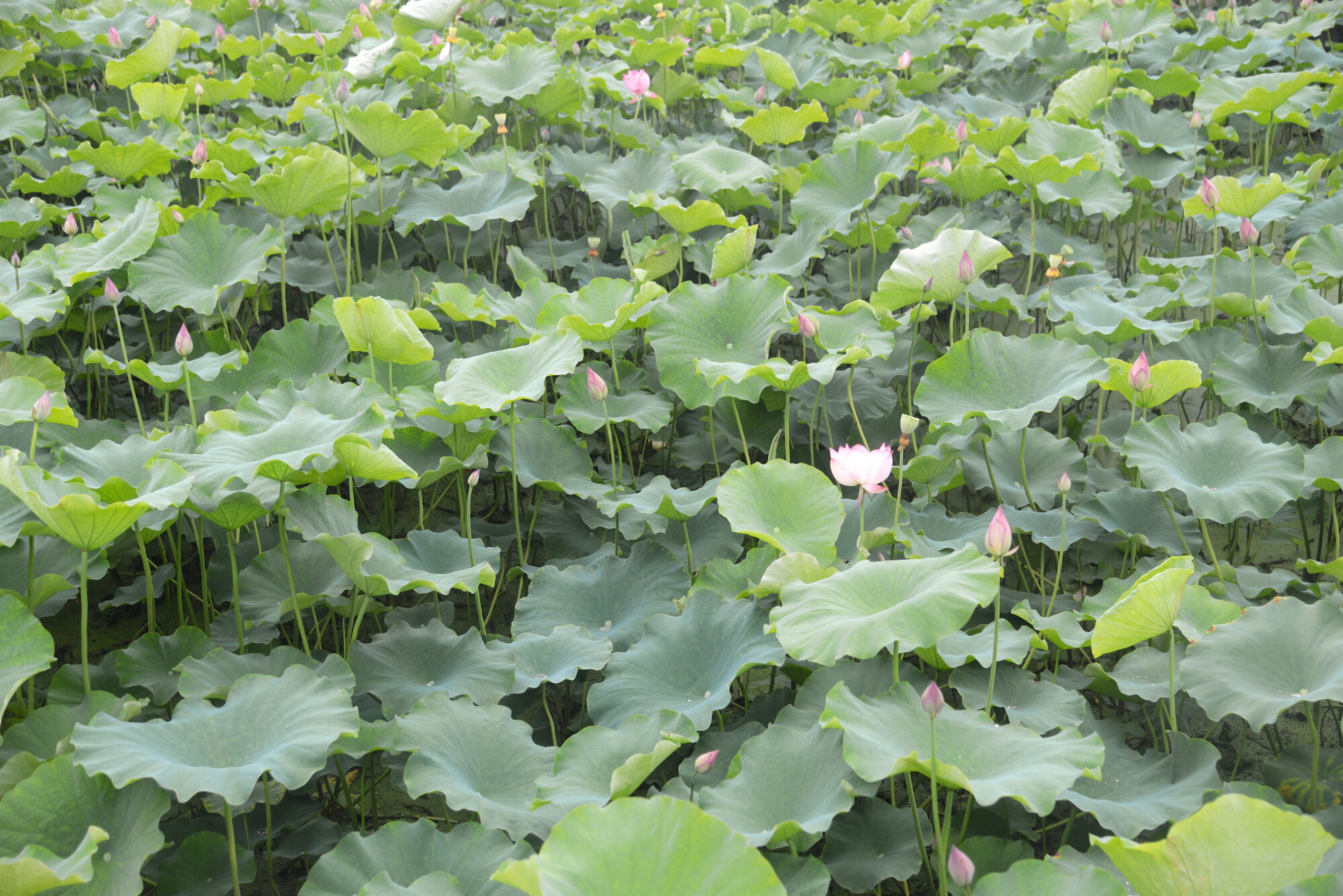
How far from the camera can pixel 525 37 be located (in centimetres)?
365

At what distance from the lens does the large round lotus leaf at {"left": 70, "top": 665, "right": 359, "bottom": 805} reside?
46.8 inches

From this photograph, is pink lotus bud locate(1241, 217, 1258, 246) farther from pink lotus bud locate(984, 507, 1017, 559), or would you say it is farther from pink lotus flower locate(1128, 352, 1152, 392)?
pink lotus bud locate(984, 507, 1017, 559)

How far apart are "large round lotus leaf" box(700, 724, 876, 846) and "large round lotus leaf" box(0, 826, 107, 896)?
27.6 inches

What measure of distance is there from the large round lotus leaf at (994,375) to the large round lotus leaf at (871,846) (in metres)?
0.77

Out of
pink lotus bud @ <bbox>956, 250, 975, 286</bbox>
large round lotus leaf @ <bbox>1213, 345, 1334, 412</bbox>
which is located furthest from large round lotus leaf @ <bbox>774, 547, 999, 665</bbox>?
large round lotus leaf @ <bbox>1213, 345, 1334, 412</bbox>

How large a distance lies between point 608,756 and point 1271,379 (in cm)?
175

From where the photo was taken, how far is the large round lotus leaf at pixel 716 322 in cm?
212

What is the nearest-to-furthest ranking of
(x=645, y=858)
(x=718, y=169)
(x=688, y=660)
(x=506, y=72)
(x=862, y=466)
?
(x=645, y=858) < (x=862, y=466) < (x=688, y=660) < (x=718, y=169) < (x=506, y=72)

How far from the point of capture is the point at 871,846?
137 centimetres

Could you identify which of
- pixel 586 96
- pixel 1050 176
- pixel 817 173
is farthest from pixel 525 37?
pixel 1050 176

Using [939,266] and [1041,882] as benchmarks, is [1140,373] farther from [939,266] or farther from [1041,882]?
[1041,882]

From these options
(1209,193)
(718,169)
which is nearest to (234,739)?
(718,169)

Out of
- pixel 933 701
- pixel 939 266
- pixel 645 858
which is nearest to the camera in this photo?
pixel 645 858

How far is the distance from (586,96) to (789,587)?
8.20 feet
